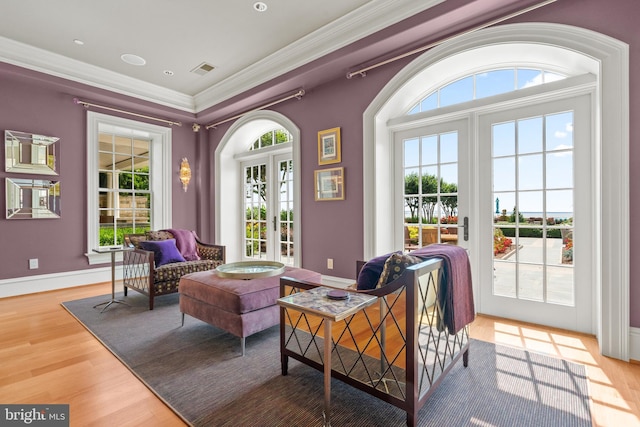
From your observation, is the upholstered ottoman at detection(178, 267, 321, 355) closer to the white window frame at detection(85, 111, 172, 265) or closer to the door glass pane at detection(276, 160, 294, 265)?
Answer: the door glass pane at detection(276, 160, 294, 265)

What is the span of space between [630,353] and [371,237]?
218cm

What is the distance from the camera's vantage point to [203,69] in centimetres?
434

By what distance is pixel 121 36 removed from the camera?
138 inches

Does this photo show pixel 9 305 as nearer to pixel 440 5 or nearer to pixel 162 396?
pixel 162 396

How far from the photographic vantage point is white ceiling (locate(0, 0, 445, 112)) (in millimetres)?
2996

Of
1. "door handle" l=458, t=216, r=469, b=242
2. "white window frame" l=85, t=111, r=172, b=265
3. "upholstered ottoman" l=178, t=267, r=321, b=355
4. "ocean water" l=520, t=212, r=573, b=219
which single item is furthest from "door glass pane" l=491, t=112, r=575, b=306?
"white window frame" l=85, t=111, r=172, b=265

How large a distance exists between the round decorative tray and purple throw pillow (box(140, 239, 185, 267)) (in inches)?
46.3

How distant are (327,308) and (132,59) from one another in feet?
13.9

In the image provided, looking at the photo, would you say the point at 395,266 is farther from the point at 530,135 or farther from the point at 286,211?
the point at 286,211

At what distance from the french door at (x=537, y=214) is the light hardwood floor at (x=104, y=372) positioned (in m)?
0.26

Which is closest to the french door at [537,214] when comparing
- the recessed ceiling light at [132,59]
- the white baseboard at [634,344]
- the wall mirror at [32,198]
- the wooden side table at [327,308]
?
the white baseboard at [634,344]

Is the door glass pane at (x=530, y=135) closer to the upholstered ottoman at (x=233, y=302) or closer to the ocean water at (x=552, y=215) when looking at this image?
the ocean water at (x=552, y=215)

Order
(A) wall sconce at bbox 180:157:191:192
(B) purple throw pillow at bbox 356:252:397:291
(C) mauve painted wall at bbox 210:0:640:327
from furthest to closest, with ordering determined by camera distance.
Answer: (A) wall sconce at bbox 180:157:191:192
(C) mauve painted wall at bbox 210:0:640:327
(B) purple throw pillow at bbox 356:252:397:291

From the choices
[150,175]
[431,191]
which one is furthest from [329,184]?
[150,175]
